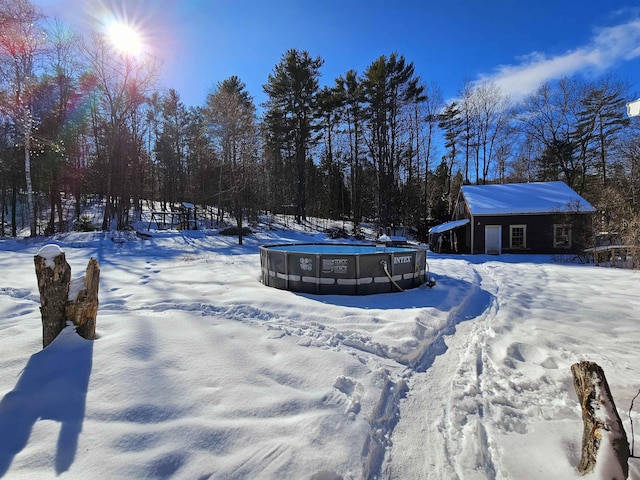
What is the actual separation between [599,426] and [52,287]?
4739mm

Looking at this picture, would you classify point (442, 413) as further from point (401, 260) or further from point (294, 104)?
point (294, 104)

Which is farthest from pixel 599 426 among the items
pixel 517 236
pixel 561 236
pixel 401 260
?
pixel 561 236

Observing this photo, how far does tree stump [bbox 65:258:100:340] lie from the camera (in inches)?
135

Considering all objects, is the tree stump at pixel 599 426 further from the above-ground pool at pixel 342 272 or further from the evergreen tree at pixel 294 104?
the evergreen tree at pixel 294 104

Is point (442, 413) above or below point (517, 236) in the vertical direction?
below

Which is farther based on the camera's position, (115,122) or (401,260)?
(115,122)

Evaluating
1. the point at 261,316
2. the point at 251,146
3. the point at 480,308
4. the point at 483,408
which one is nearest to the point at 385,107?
the point at 251,146

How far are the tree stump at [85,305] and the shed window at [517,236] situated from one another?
20123 mm

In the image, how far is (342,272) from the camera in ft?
24.4

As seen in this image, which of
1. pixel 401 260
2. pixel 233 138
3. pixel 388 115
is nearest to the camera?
pixel 401 260

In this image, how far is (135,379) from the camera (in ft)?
9.69

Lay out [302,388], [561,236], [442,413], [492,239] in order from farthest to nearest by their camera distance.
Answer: [492,239]
[561,236]
[302,388]
[442,413]

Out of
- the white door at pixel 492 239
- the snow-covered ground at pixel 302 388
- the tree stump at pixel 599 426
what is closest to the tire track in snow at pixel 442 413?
the snow-covered ground at pixel 302 388

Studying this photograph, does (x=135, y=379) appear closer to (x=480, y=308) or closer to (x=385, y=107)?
(x=480, y=308)
